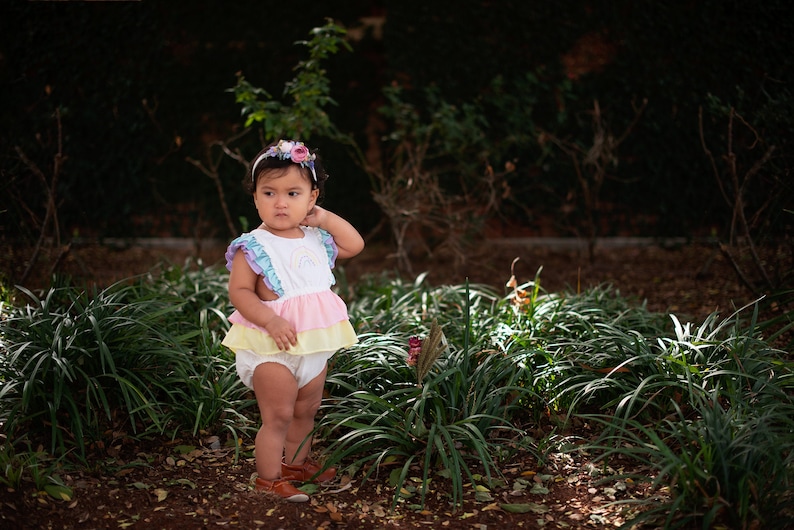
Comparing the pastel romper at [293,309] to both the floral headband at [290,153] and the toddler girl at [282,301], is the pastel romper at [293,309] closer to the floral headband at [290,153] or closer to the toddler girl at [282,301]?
the toddler girl at [282,301]

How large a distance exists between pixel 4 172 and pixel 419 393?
3.09 metres

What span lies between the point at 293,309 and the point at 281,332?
0.12m

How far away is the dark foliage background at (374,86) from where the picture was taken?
6.08 metres

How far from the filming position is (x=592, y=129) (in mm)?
6523

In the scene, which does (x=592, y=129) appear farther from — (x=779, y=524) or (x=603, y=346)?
(x=779, y=524)

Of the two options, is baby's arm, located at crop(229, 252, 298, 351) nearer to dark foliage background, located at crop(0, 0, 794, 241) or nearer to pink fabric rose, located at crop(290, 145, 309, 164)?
pink fabric rose, located at crop(290, 145, 309, 164)

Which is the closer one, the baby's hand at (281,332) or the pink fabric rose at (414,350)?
the baby's hand at (281,332)

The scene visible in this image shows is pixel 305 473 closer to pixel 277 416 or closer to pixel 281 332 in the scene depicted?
pixel 277 416

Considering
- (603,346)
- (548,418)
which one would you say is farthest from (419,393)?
(603,346)

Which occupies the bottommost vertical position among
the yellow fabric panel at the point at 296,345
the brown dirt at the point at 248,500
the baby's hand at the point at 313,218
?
the brown dirt at the point at 248,500

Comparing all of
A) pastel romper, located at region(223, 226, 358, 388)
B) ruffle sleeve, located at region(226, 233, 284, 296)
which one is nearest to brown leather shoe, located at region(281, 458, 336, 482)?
pastel romper, located at region(223, 226, 358, 388)

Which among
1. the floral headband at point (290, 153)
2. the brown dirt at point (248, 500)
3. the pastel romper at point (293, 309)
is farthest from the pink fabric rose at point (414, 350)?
the floral headband at point (290, 153)

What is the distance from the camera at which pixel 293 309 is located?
2684 millimetres

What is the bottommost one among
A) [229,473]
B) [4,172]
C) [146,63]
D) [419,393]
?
[229,473]
